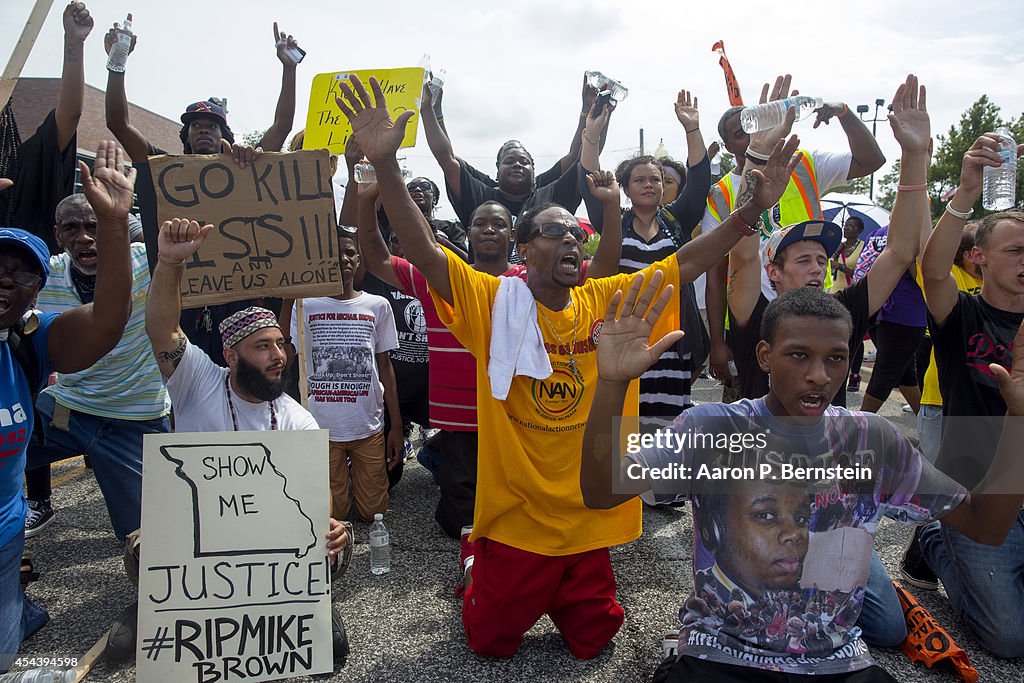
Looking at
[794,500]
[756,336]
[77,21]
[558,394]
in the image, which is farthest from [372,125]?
Result: [77,21]

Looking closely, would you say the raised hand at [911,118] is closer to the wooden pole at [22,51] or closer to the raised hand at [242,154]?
the raised hand at [242,154]

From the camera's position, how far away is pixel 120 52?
4.71 meters

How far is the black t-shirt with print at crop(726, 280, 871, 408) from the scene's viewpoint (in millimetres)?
3199

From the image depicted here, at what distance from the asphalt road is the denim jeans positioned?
0.64m

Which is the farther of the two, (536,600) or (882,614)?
(536,600)

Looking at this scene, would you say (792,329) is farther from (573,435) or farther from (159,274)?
(159,274)

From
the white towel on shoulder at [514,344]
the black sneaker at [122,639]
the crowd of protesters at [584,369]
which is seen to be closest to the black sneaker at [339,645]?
the crowd of protesters at [584,369]

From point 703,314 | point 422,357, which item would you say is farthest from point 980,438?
point 422,357

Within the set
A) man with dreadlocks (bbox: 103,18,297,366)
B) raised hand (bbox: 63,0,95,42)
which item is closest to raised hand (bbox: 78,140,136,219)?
man with dreadlocks (bbox: 103,18,297,366)

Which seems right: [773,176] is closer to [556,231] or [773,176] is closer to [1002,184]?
[556,231]

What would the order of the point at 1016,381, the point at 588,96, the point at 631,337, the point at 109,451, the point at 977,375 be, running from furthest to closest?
the point at 588,96 < the point at 109,451 < the point at 977,375 < the point at 1016,381 < the point at 631,337

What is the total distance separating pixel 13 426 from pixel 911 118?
13.9ft

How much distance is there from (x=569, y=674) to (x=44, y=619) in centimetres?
255

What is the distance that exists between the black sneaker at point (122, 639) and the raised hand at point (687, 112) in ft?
14.1
